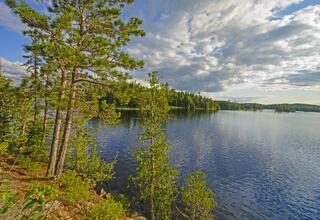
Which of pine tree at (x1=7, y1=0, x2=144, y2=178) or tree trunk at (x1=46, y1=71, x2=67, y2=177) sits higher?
pine tree at (x1=7, y1=0, x2=144, y2=178)

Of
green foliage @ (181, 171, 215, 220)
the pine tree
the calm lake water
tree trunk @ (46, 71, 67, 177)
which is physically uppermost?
the pine tree

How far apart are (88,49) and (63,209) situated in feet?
22.8

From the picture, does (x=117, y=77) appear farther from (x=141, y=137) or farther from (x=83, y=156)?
(x=83, y=156)

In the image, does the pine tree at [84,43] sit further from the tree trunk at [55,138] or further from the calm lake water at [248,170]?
the calm lake water at [248,170]

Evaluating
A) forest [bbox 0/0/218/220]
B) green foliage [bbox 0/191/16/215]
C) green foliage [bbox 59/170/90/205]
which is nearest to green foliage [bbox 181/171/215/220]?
forest [bbox 0/0/218/220]

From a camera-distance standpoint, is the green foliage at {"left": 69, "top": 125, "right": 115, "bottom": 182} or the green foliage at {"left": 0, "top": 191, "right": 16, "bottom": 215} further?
the green foliage at {"left": 69, "top": 125, "right": 115, "bottom": 182}

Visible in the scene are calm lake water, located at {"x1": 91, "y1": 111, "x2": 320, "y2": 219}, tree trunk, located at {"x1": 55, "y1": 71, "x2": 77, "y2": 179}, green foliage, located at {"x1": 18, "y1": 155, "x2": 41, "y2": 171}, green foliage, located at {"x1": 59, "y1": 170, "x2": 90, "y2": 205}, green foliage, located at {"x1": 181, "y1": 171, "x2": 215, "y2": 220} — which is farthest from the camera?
calm lake water, located at {"x1": 91, "y1": 111, "x2": 320, "y2": 219}

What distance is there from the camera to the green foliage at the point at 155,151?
1255 cm

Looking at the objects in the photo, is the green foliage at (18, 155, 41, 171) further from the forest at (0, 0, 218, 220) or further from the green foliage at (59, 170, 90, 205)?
the green foliage at (59, 170, 90, 205)

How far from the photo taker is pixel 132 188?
1952 centimetres

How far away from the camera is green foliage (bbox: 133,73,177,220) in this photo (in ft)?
41.2

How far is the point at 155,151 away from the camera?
42.2 ft

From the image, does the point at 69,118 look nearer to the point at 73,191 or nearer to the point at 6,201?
the point at 73,191

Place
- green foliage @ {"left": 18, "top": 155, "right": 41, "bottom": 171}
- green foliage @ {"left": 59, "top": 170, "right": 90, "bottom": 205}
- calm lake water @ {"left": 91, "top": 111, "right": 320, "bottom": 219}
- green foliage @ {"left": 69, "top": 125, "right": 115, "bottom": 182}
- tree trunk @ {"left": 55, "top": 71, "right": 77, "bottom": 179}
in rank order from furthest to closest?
calm lake water @ {"left": 91, "top": 111, "right": 320, "bottom": 219}, green foliage @ {"left": 69, "top": 125, "right": 115, "bottom": 182}, green foliage @ {"left": 18, "top": 155, "right": 41, "bottom": 171}, tree trunk @ {"left": 55, "top": 71, "right": 77, "bottom": 179}, green foliage @ {"left": 59, "top": 170, "right": 90, "bottom": 205}
